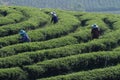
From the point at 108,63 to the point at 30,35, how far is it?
916cm

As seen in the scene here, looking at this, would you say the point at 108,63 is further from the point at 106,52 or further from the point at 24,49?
the point at 24,49

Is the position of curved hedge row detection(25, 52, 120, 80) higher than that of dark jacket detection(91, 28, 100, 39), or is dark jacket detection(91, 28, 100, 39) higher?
dark jacket detection(91, 28, 100, 39)

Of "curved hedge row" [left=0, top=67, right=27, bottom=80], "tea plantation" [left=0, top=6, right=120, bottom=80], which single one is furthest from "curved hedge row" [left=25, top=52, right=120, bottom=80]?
"curved hedge row" [left=0, top=67, right=27, bottom=80]

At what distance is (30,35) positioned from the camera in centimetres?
3806

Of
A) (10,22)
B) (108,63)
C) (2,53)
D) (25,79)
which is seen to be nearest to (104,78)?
(108,63)

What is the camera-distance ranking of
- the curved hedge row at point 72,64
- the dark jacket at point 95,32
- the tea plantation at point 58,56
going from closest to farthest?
the tea plantation at point 58,56 < the curved hedge row at point 72,64 < the dark jacket at point 95,32

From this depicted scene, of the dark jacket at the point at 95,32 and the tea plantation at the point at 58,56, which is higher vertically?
the dark jacket at the point at 95,32

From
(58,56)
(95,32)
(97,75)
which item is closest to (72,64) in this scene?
(58,56)

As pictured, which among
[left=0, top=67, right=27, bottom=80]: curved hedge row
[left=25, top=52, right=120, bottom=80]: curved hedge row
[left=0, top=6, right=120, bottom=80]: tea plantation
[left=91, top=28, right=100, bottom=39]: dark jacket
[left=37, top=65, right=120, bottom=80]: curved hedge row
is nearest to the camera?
[left=0, top=67, right=27, bottom=80]: curved hedge row

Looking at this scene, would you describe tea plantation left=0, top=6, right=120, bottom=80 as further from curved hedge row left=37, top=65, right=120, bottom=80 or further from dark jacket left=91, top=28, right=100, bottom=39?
dark jacket left=91, top=28, right=100, bottom=39

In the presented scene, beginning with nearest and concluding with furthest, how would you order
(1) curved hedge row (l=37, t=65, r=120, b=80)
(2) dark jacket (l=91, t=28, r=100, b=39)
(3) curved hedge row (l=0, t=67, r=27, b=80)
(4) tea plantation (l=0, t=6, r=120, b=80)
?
1. (3) curved hedge row (l=0, t=67, r=27, b=80)
2. (1) curved hedge row (l=37, t=65, r=120, b=80)
3. (4) tea plantation (l=0, t=6, r=120, b=80)
4. (2) dark jacket (l=91, t=28, r=100, b=39)

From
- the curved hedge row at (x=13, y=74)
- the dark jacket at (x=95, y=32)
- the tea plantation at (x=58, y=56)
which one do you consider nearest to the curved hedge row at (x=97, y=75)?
the tea plantation at (x=58, y=56)

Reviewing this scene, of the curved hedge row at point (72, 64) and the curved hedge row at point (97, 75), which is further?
the curved hedge row at point (72, 64)

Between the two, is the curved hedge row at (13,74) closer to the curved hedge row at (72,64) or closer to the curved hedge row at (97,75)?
the curved hedge row at (72,64)
